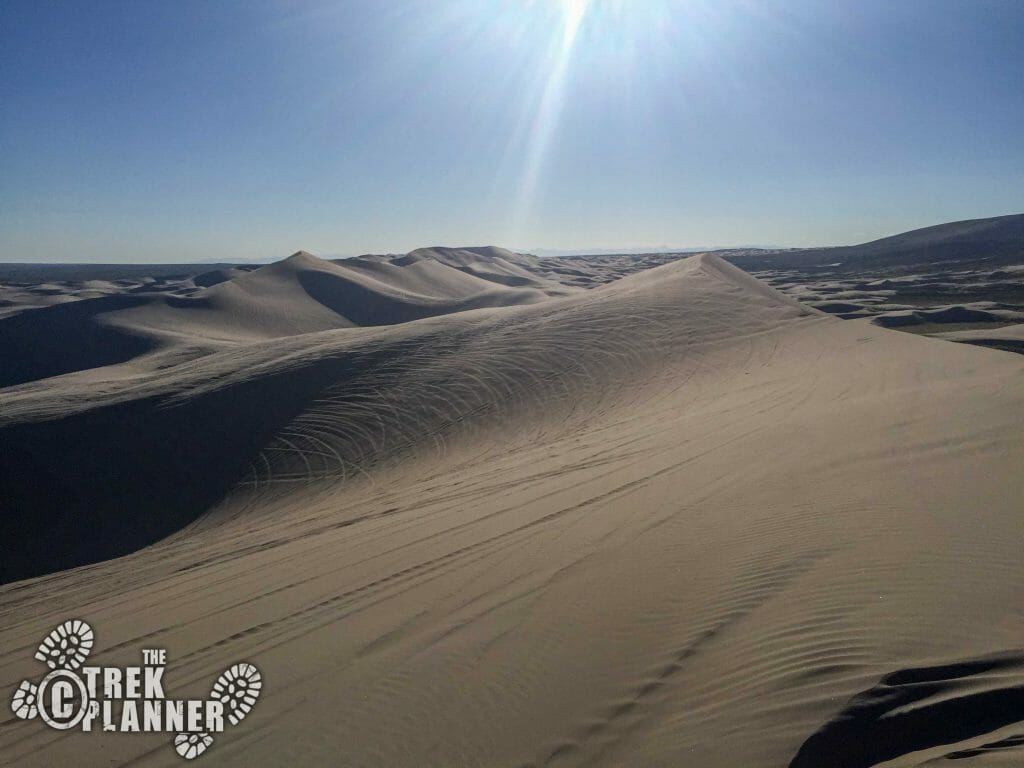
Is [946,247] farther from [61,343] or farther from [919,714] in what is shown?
[919,714]

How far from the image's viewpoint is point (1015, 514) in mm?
5508

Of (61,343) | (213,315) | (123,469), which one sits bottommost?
(123,469)

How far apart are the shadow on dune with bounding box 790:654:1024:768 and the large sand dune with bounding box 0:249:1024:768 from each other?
0.02 metres

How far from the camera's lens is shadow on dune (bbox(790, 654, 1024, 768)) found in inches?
122

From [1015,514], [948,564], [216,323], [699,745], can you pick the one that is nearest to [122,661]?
[699,745]

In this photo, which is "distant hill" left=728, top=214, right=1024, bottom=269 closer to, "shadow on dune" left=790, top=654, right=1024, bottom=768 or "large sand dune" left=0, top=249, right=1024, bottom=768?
"large sand dune" left=0, top=249, right=1024, bottom=768

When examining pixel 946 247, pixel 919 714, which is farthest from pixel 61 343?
pixel 946 247

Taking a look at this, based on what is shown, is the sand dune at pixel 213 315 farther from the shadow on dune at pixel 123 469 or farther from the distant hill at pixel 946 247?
the distant hill at pixel 946 247

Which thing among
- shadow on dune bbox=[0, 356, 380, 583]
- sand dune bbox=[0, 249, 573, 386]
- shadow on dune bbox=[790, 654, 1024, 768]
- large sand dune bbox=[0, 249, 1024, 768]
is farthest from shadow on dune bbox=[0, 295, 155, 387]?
shadow on dune bbox=[790, 654, 1024, 768]

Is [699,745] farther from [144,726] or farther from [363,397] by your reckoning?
[363,397]

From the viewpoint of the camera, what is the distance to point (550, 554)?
18.9 ft

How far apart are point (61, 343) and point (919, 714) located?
4490 centimetres

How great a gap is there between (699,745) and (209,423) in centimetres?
1343

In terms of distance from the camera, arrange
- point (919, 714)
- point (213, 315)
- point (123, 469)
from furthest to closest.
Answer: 1. point (213, 315)
2. point (123, 469)
3. point (919, 714)
